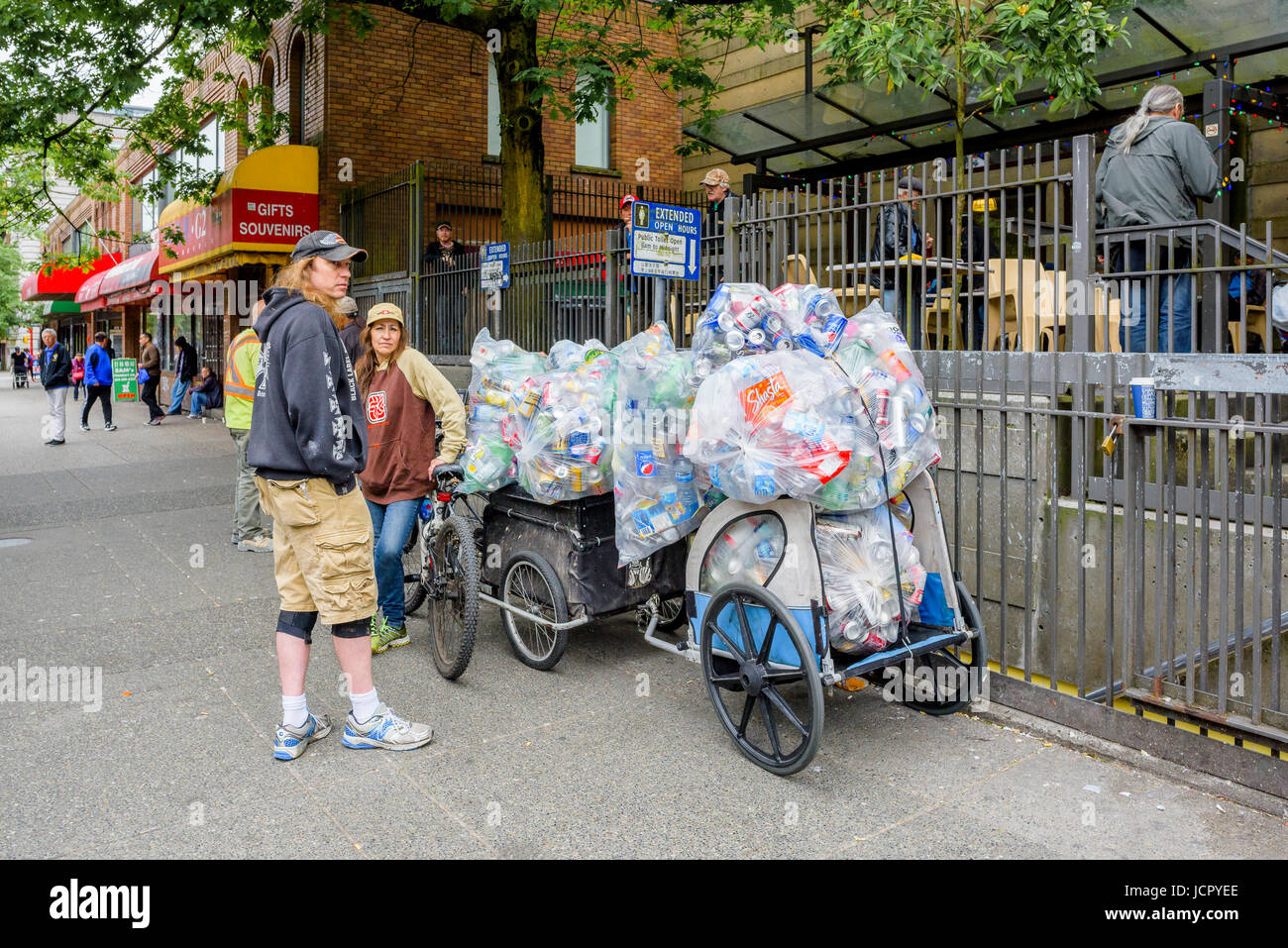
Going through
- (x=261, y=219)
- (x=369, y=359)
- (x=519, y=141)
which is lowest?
(x=369, y=359)

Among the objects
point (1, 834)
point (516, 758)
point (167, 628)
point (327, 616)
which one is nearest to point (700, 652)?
point (516, 758)

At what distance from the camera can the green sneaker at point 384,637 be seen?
18.5 feet

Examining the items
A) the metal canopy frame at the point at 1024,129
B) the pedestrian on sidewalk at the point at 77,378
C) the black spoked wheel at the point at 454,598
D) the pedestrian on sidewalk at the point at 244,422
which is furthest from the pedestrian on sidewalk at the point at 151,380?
the black spoked wheel at the point at 454,598

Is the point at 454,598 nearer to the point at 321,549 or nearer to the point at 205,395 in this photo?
the point at 321,549

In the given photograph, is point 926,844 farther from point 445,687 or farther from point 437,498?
point 437,498

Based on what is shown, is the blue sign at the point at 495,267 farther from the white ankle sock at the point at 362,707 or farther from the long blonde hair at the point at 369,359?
the white ankle sock at the point at 362,707

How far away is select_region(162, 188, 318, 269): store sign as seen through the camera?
1538cm

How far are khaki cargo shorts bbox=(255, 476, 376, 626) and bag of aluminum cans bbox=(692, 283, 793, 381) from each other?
1683 mm

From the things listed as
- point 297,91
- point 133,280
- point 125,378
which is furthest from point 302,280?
point 133,280

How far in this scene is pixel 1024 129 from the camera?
470 inches

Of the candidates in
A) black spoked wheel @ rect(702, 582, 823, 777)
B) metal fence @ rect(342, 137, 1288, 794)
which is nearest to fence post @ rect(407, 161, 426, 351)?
metal fence @ rect(342, 137, 1288, 794)

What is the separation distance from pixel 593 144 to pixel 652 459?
15336 millimetres

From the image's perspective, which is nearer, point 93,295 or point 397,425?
point 397,425

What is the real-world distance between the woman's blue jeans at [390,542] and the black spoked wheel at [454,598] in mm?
265
